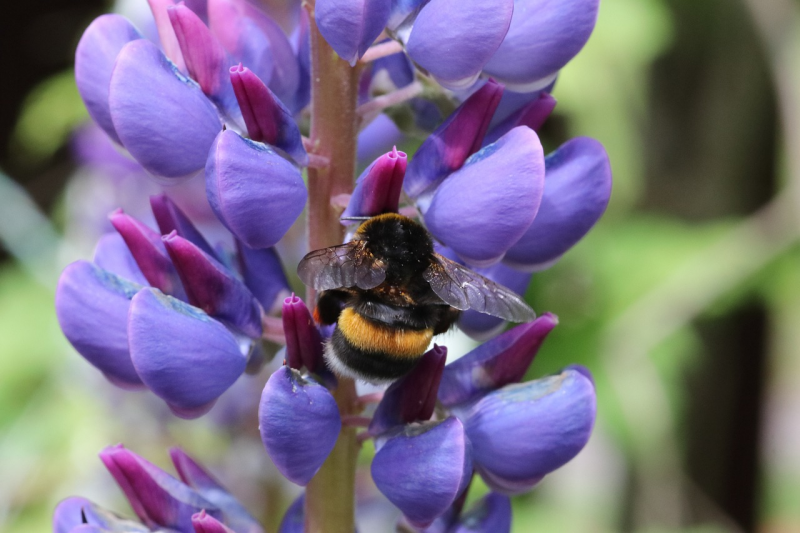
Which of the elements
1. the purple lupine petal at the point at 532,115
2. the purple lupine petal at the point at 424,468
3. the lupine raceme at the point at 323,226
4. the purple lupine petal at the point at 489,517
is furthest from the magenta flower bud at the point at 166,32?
the purple lupine petal at the point at 489,517

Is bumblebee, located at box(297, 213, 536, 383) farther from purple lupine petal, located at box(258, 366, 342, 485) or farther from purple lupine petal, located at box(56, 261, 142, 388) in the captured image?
purple lupine petal, located at box(56, 261, 142, 388)

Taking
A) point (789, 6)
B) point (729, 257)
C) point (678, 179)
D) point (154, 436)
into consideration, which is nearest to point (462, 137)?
point (154, 436)

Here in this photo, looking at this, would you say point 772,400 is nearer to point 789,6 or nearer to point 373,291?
point 789,6

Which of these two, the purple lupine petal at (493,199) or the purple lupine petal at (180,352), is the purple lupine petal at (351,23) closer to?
the purple lupine petal at (493,199)

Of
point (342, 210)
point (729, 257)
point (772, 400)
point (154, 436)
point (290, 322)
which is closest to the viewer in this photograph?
point (290, 322)

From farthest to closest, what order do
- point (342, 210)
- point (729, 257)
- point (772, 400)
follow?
point (772, 400) < point (729, 257) < point (342, 210)
